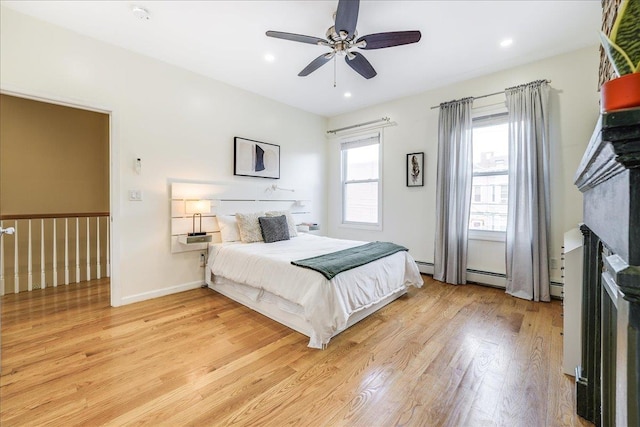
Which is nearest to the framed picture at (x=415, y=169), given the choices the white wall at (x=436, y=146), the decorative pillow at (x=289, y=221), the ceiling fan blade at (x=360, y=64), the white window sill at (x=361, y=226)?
the white wall at (x=436, y=146)

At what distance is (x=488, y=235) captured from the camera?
3.60 meters

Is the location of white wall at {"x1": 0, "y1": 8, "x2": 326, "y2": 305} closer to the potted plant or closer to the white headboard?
the white headboard

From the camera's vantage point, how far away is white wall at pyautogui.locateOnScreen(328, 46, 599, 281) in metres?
2.98

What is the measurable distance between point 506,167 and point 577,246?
2.00 meters

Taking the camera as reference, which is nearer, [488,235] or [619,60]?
[619,60]

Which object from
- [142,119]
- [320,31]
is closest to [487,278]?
[320,31]

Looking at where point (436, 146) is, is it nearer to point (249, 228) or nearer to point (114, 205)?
point (249, 228)

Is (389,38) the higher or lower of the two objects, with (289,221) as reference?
higher

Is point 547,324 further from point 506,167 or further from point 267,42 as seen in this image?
point 267,42

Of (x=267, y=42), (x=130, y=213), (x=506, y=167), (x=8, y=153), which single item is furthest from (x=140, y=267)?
(x=506, y=167)

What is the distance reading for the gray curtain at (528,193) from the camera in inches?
121

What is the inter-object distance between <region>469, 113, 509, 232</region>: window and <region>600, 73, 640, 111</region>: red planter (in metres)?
3.58

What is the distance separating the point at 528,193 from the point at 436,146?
1.33m

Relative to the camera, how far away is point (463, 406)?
60.3 inches
